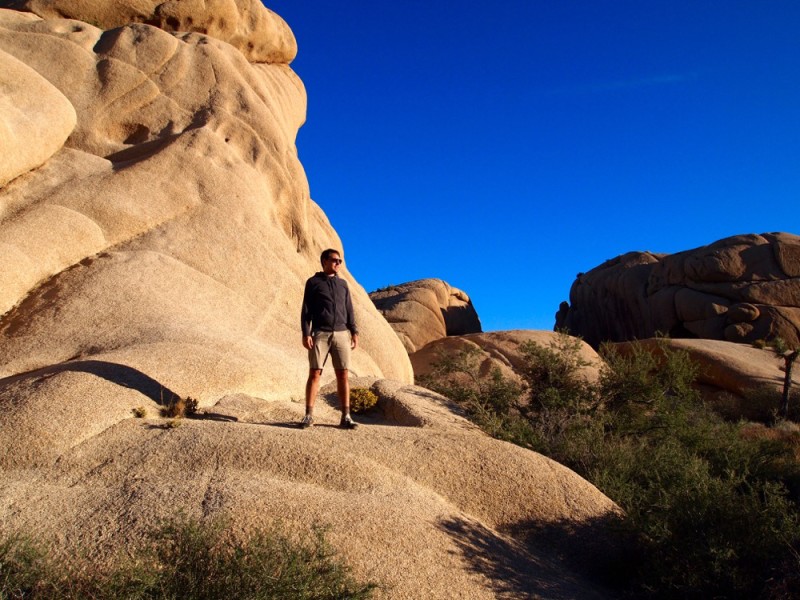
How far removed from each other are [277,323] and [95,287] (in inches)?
124

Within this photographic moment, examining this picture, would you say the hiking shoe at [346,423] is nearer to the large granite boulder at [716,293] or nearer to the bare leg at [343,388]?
the bare leg at [343,388]

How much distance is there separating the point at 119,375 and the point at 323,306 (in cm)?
249

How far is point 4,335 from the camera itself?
9.59 m

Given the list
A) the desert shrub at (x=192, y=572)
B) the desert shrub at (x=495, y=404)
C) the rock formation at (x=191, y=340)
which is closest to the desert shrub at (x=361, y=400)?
the rock formation at (x=191, y=340)

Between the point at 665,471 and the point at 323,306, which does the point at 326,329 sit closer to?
the point at 323,306

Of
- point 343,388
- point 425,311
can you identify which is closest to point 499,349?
point 425,311

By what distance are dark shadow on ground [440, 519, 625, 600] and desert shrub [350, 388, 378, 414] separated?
13.7ft

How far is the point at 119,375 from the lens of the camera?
7617 mm

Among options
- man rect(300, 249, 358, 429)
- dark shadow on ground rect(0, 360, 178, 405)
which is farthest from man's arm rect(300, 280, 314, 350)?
dark shadow on ground rect(0, 360, 178, 405)

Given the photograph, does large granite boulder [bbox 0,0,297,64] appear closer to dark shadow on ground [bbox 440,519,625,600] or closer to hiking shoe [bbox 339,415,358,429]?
hiking shoe [bbox 339,415,358,429]

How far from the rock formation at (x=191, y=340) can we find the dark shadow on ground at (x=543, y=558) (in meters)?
0.04

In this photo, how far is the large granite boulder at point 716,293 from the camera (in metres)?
32.7

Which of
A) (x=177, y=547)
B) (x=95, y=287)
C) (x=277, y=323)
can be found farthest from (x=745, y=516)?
(x=95, y=287)

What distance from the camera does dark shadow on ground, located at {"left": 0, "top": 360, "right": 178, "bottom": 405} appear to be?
→ 7484mm
